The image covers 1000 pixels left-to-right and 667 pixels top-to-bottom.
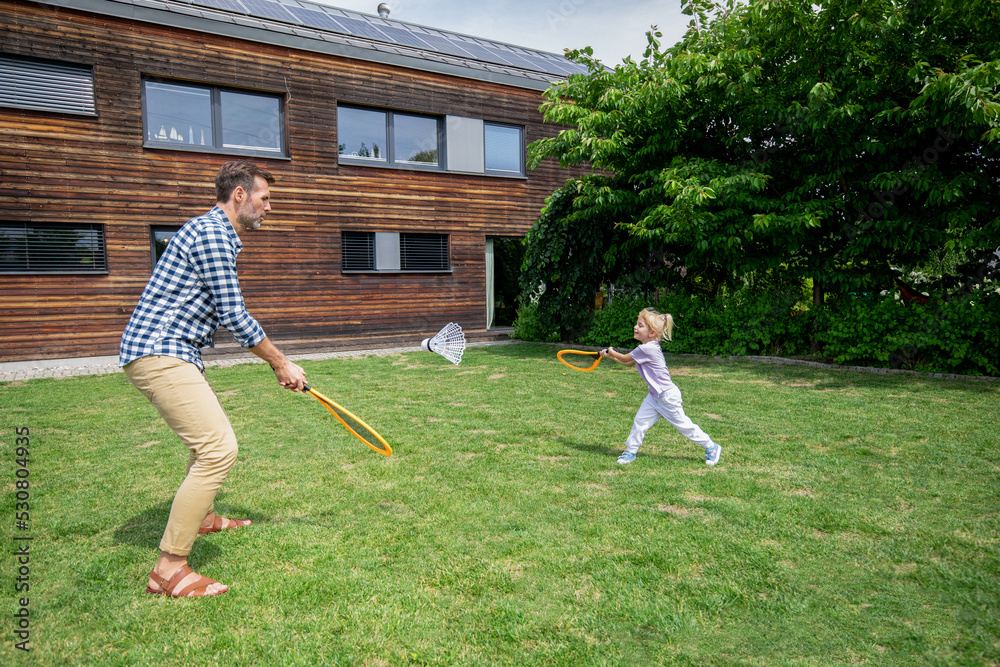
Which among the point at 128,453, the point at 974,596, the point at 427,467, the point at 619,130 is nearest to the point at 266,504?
the point at 427,467

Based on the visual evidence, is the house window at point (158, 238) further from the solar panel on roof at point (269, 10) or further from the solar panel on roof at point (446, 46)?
the solar panel on roof at point (446, 46)

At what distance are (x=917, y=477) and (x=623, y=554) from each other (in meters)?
2.97

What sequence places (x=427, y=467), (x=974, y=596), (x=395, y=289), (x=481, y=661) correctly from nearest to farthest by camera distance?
(x=481, y=661) → (x=974, y=596) → (x=427, y=467) → (x=395, y=289)

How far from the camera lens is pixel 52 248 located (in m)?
12.7

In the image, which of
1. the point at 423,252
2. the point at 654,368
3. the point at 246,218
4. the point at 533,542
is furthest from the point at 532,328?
the point at 246,218

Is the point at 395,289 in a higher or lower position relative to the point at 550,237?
lower

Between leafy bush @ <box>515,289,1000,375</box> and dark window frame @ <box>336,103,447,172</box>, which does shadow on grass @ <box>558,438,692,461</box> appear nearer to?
leafy bush @ <box>515,289,1000,375</box>

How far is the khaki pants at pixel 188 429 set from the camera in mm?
3275

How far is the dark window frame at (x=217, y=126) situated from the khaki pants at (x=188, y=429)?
12.2 meters

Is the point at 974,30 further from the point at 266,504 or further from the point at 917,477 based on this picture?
the point at 266,504

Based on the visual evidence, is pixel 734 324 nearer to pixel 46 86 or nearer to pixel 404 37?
pixel 404 37

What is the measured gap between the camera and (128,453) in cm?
593

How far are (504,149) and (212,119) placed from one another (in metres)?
7.71

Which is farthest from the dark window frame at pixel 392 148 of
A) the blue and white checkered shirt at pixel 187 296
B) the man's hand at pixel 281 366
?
the man's hand at pixel 281 366
